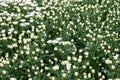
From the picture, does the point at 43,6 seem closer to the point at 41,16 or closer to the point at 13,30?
the point at 41,16

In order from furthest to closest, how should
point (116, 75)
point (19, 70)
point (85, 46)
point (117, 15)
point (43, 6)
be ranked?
point (43, 6) < point (117, 15) < point (85, 46) < point (19, 70) < point (116, 75)

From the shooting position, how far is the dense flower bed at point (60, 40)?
604 centimetres

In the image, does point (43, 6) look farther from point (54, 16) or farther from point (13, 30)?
point (13, 30)

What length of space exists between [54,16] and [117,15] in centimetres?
166

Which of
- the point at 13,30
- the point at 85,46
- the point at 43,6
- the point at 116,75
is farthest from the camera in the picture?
the point at 43,6

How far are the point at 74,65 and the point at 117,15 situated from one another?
10.3 feet

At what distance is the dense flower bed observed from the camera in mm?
6043

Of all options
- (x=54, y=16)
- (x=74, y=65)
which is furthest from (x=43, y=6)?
(x=74, y=65)

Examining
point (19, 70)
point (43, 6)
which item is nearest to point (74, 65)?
point (19, 70)

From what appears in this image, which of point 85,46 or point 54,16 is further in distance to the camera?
point 54,16

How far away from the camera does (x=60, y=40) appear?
7.16 meters

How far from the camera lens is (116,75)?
18.7ft

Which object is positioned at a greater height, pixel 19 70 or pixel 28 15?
pixel 28 15

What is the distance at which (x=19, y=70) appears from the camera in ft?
21.0
